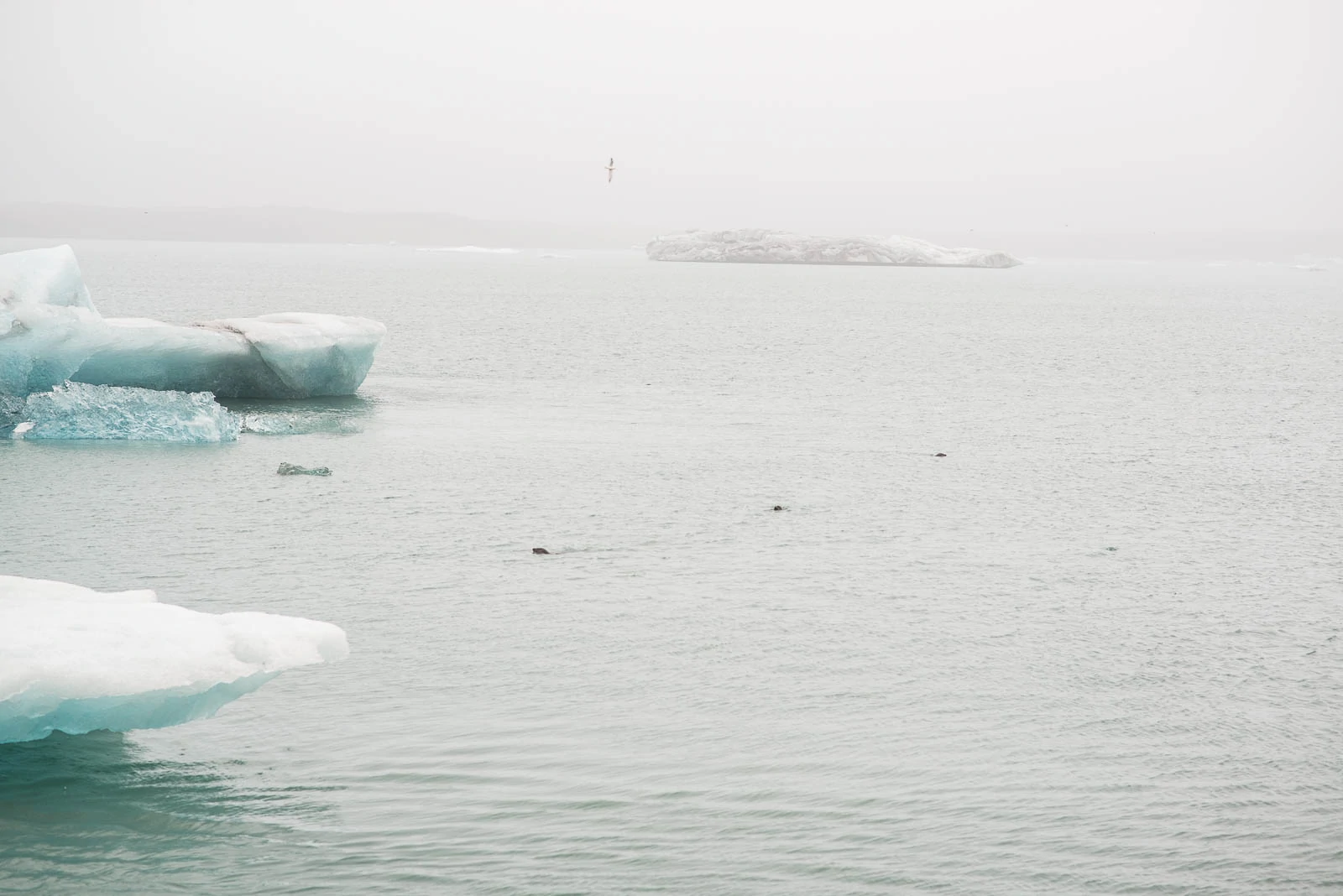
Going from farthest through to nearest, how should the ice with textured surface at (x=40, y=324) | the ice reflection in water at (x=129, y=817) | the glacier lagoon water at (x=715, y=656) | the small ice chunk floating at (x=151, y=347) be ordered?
1. the small ice chunk floating at (x=151, y=347)
2. the ice with textured surface at (x=40, y=324)
3. the glacier lagoon water at (x=715, y=656)
4. the ice reflection in water at (x=129, y=817)

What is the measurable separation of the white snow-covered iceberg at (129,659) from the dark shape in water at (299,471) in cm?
1047

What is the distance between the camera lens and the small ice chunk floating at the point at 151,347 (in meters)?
22.2

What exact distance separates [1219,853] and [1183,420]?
77.1 ft

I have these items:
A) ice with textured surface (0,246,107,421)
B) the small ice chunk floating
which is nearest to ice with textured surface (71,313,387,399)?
the small ice chunk floating

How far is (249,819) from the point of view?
27.3 ft

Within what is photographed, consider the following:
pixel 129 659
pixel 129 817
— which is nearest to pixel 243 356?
pixel 129 659

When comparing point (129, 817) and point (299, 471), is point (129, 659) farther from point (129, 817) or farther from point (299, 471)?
point (299, 471)

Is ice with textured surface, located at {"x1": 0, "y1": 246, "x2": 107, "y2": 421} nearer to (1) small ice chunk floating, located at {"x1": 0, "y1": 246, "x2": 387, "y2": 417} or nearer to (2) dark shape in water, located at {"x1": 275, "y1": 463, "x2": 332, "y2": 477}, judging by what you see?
(1) small ice chunk floating, located at {"x1": 0, "y1": 246, "x2": 387, "y2": 417}

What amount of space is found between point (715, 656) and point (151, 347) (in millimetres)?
15997

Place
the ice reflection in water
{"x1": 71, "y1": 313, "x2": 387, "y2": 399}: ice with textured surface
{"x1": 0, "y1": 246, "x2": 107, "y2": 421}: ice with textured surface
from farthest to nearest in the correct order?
{"x1": 71, "y1": 313, "x2": 387, "y2": 399}: ice with textured surface < {"x1": 0, "y1": 246, "x2": 107, "y2": 421}: ice with textured surface < the ice reflection in water

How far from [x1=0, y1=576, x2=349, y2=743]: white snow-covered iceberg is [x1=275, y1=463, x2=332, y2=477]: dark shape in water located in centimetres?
1047

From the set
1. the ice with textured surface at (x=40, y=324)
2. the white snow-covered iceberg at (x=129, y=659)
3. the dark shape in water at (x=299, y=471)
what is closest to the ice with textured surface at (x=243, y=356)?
the ice with textured surface at (x=40, y=324)

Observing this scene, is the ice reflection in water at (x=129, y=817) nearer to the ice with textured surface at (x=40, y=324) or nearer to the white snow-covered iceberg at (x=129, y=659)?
the white snow-covered iceberg at (x=129, y=659)

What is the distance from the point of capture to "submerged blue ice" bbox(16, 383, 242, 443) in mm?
22281
